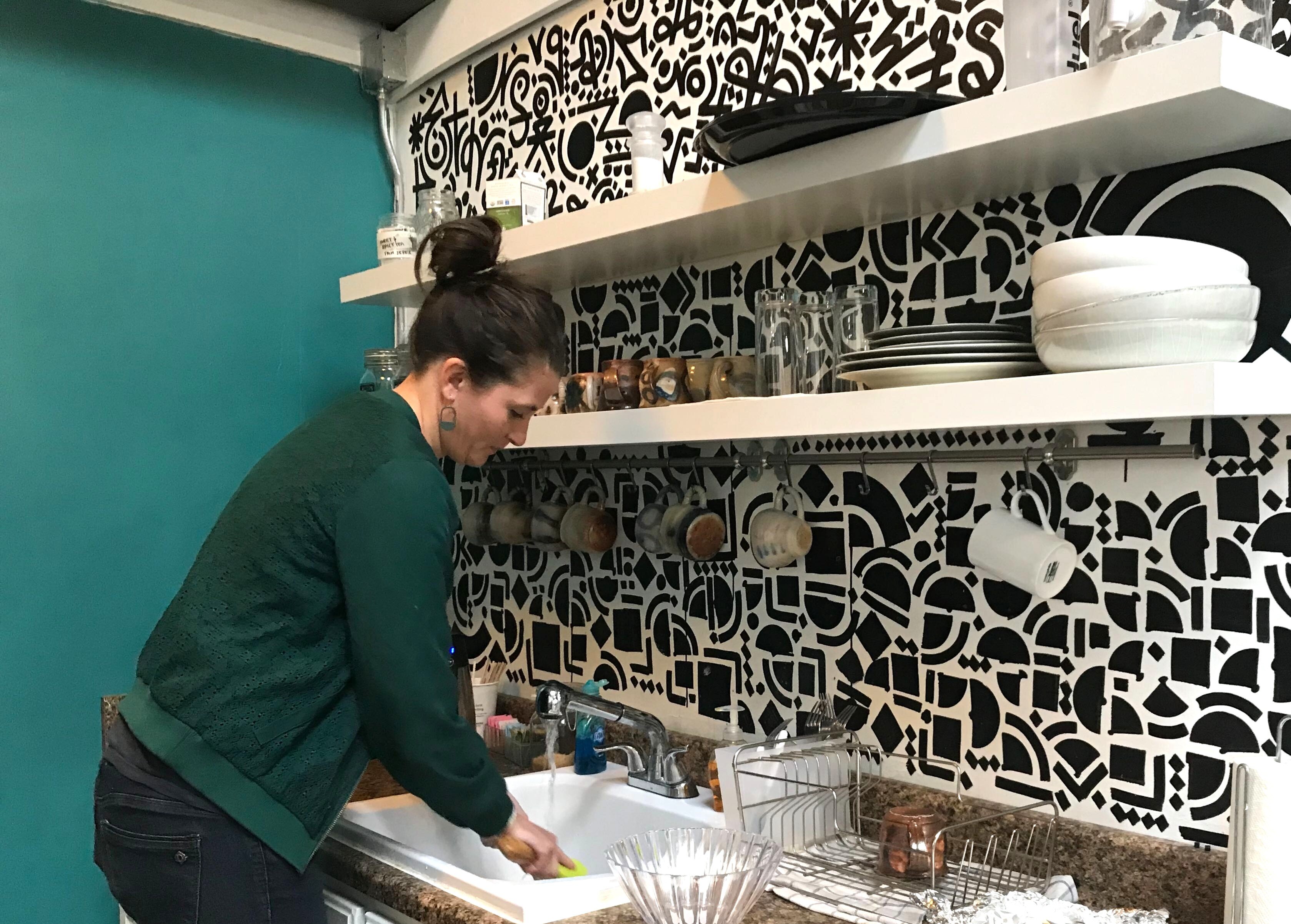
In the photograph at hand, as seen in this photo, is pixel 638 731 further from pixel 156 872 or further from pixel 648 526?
pixel 156 872

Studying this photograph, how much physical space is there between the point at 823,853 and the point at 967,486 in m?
0.56

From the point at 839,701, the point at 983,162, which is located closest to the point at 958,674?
the point at 839,701

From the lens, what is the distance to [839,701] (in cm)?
Answer: 175

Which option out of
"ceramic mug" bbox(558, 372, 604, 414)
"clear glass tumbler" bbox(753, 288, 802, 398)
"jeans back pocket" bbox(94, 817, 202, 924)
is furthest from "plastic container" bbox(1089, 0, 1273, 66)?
"jeans back pocket" bbox(94, 817, 202, 924)

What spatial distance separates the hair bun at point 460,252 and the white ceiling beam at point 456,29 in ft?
2.86

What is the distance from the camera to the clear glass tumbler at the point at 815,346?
1562mm

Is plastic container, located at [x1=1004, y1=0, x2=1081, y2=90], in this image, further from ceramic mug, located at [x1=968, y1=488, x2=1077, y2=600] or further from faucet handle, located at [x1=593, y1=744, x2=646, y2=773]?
faucet handle, located at [x1=593, y1=744, x2=646, y2=773]

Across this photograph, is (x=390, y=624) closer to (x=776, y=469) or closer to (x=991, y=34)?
(x=776, y=469)

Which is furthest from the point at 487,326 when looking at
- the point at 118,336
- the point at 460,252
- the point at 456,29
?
Result: the point at 456,29

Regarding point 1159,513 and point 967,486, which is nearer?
point 1159,513

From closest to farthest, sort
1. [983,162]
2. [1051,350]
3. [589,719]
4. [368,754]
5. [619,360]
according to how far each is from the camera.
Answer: [1051,350], [983,162], [368,754], [619,360], [589,719]

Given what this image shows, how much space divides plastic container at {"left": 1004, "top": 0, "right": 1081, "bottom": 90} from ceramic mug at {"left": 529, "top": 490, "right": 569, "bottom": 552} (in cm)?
120

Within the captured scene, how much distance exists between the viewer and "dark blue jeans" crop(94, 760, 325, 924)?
1.41m

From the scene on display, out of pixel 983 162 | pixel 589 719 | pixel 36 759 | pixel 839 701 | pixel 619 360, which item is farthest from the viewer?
pixel 36 759
